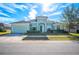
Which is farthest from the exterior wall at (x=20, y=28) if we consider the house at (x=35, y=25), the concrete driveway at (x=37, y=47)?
the concrete driveway at (x=37, y=47)

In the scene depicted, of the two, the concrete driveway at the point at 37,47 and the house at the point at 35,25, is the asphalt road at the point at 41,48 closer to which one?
the concrete driveway at the point at 37,47

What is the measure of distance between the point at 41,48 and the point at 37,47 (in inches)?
3.2

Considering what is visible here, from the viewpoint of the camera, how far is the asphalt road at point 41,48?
3.67 metres

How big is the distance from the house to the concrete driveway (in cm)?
22

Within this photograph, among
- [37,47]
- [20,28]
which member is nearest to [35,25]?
[20,28]

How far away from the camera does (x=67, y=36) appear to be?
149 inches

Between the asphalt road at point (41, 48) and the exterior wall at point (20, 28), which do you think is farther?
the exterior wall at point (20, 28)

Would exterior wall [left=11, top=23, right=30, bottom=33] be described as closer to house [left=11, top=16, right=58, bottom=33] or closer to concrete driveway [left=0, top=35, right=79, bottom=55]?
house [left=11, top=16, right=58, bottom=33]

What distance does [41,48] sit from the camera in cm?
369

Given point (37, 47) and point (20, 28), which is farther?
point (20, 28)

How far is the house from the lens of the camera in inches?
147

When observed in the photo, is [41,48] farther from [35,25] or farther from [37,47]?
[35,25]
